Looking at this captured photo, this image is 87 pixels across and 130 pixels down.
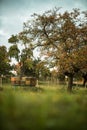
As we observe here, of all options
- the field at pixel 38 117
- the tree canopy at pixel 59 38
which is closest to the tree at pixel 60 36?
the tree canopy at pixel 59 38

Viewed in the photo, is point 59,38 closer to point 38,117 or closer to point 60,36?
point 60,36

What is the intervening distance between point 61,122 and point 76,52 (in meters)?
34.7

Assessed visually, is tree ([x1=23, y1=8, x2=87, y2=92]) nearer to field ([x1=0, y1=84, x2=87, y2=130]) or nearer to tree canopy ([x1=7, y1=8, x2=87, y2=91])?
tree canopy ([x1=7, y1=8, x2=87, y2=91])

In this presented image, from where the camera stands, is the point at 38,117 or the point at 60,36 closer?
the point at 38,117

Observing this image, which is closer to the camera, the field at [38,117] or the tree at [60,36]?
the field at [38,117]

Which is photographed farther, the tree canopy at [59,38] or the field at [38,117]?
the tree canopy at [59,38]

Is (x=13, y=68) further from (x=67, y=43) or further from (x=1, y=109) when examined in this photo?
(x=1, y=109)

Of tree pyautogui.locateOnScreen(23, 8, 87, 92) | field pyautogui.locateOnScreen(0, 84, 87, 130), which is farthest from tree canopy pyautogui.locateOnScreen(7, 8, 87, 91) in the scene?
field pyautogui.locateOnScreen(0, 84, 87, 130)

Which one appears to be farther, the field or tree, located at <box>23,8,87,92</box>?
tree, located at <box>23,8,87,92</box>

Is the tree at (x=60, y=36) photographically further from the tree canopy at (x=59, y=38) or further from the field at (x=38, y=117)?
the field at (x=38, y=117)

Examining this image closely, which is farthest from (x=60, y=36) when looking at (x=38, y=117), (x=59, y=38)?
(x=38, y=117)

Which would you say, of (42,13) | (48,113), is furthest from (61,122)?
(42,13)

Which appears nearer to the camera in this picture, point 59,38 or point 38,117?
point 38,117

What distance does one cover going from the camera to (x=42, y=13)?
3806cm
